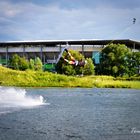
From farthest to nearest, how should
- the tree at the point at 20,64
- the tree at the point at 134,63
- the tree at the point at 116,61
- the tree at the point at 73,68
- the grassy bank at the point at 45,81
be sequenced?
the tree at the point at 20,64 < the tree at the point at 134,63 < the tree at the point at 116,61 < the tree at the point at 73,68 < the grassy bank at the point at 45,81

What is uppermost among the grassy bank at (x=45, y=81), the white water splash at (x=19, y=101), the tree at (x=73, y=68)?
the tree at (x=73, y=68)

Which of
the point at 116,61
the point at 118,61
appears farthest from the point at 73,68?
the point at 118,61

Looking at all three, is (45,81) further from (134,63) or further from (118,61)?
(134,63)

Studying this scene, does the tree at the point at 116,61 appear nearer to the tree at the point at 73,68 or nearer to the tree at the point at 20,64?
the tree at the point at 73,68

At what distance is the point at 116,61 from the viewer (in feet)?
536

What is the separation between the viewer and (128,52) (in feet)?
540

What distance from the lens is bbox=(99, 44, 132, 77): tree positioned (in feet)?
533

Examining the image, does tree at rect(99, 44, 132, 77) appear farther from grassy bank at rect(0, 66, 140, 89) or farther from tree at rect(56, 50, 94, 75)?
grassy bank at rect(0, 66, 140, 89)

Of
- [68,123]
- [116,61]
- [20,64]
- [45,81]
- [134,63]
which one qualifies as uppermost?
[116,61]

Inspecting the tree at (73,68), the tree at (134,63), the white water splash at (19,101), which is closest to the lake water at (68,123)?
the white water splash at (19,101)

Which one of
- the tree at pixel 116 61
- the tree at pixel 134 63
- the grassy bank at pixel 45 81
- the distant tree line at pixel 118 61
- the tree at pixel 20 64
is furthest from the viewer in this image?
the tree at pixel 20 64

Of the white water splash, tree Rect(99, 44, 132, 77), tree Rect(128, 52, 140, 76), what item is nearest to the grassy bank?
tree Rect(99, 44, 132, 77)

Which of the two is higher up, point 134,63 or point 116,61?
point 116,61

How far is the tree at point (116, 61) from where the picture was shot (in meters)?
162
